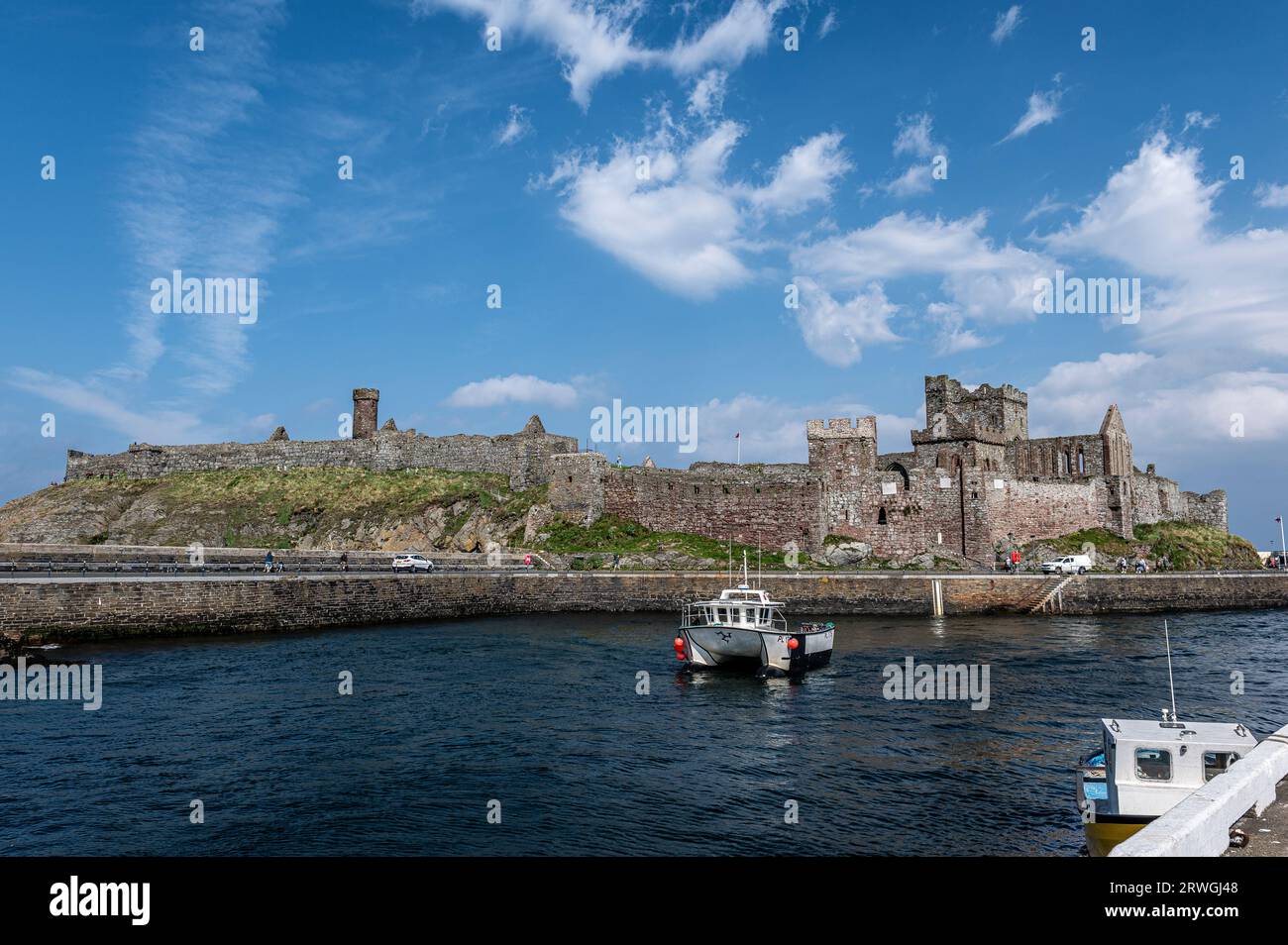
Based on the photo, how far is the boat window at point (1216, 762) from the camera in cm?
1429

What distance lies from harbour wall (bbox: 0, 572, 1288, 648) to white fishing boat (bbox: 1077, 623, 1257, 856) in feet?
122

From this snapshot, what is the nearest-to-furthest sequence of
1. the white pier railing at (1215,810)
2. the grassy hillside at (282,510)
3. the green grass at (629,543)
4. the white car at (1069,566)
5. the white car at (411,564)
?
1. the white pier railing at (1215,810)
2. the white car at (411,564)
3. the white car at (1069,566)
4. the green grass at (629,543)
5. the grassy hillside at (282,510)

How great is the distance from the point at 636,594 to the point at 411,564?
14303mm

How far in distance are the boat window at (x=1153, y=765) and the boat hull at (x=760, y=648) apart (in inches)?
733

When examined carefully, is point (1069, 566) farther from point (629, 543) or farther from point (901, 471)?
point (629, 543)

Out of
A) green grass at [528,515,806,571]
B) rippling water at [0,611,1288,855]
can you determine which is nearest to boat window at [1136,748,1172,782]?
rippling water at [0,611,1288,855]

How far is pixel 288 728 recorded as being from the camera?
77.9 feet

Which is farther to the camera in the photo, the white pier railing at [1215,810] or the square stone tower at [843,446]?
the square stone tower at [843,446]

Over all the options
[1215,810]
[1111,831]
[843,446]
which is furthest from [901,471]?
[1215,810]

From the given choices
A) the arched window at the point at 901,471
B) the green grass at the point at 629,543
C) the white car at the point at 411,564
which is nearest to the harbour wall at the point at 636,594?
the white car at the point at 411,564

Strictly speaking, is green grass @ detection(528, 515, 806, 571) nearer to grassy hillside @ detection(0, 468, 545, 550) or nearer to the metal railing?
the metal railing

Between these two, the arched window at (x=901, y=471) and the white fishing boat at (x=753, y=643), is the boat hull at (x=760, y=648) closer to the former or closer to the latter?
the white fishing boat at (x=753, y=643)
